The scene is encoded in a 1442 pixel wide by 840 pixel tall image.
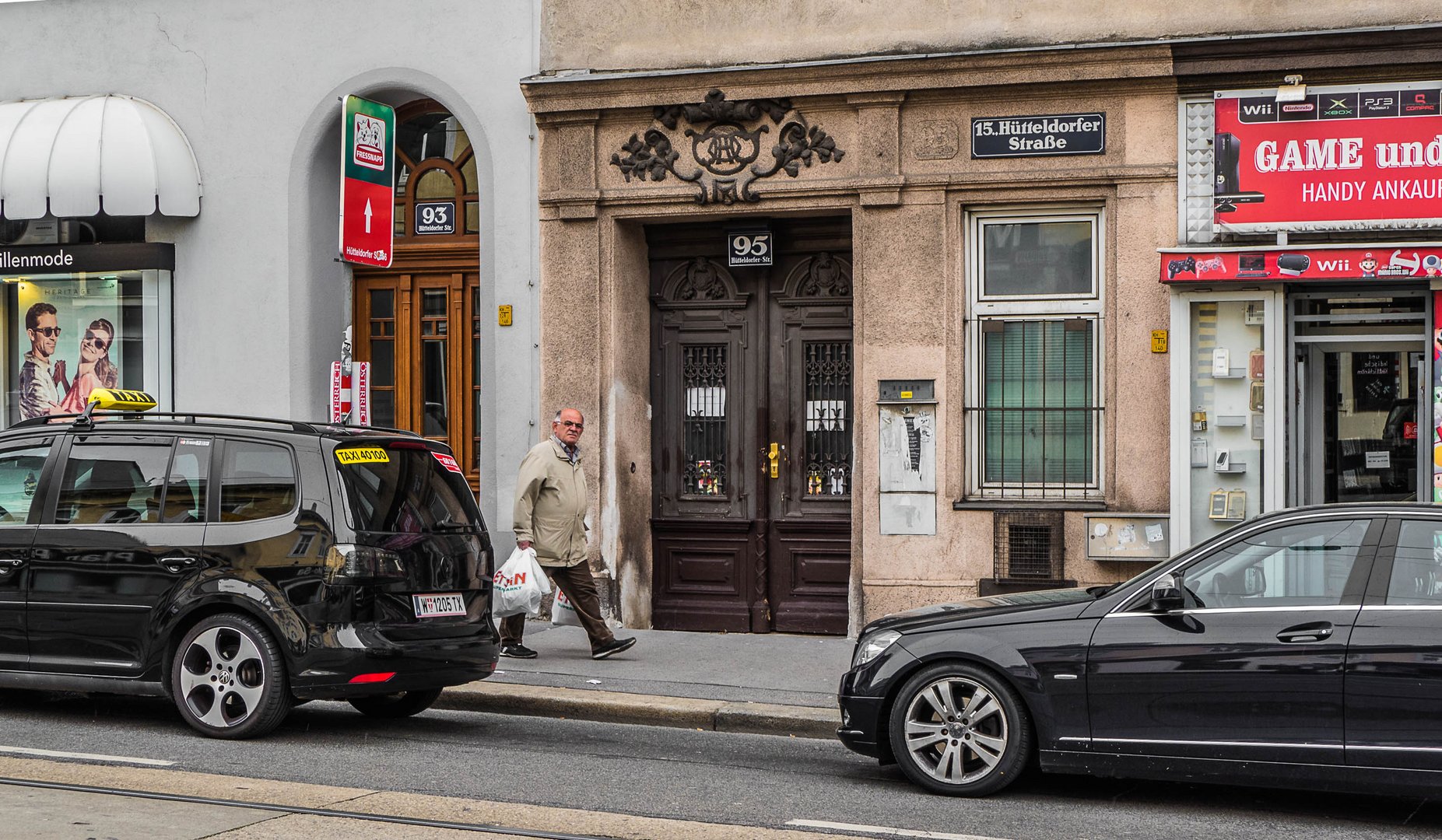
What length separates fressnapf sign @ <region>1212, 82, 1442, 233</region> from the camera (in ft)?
36.3

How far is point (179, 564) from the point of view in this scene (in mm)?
8305

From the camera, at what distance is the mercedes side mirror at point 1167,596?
6910 millimetres

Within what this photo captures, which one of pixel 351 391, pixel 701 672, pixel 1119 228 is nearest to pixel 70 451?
pixel 351 391

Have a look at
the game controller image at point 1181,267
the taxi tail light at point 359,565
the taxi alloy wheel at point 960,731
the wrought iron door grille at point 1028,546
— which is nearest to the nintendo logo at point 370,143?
the taxi tail light at point 359,565

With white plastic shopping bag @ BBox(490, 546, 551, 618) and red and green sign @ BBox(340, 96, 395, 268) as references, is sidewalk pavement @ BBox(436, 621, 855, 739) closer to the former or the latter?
white plastic shopping bag @ BBox(490, 546, 551, 618)

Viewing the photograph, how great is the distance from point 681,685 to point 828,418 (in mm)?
3432

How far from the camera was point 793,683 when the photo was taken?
406 inches

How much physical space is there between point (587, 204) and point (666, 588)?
3310 millimetres

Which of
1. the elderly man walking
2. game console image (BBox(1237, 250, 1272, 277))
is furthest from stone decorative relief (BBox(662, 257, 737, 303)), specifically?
game console image (BBox(1237, 250, 1272, 277))

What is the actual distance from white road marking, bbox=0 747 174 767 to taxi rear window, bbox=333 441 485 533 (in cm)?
152

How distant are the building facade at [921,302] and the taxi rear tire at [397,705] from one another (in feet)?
12.0

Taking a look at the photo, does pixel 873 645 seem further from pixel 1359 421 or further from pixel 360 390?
pixel 360 390

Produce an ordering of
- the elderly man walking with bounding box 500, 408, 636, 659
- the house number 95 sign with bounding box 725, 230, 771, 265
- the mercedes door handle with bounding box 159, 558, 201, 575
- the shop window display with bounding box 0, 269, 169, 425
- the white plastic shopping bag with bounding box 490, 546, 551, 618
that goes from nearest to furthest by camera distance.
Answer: the mercedes door handle with bounding box 159, 558, 201, 575 → the white plastic shopping bag with bounding box 490, 546, 551, 618 → the elderly man walking with bounding box 500, 408, 636, 659 → the house number 95 sign with bounding box 725, 230, 771, 265 → the shop window display with bounding box 0, 269, 169, 425

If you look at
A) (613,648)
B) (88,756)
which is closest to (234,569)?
(88,756)
